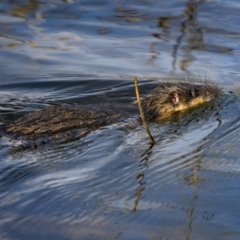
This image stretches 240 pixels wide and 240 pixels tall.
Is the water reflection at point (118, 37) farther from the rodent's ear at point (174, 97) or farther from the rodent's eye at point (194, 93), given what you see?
the rodent's ear at point (174, 97)

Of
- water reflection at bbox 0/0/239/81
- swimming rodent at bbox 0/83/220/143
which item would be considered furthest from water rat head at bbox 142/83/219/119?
water reflection at bbox 0/0/239/81

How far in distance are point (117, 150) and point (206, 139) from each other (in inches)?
29.9

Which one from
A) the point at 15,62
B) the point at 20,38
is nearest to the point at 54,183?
the point at 15,62

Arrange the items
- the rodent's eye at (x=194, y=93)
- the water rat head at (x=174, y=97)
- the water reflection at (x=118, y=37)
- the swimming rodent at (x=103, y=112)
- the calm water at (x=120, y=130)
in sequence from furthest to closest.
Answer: the water reflection at (x=118, y=37)
the rodent's eye at (x=194, y=93)
the water rat head at (x=174, y=97)
the swimming rodent at (x=103, y=112)
the calm water at (x=120, y=130)

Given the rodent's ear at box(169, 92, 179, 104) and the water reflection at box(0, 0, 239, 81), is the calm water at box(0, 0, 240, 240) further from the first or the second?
the rodent's ear at box(169, 92, 179, 104)

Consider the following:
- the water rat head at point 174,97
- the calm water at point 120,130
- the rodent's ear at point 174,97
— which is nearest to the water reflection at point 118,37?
the calm water at point 120,130

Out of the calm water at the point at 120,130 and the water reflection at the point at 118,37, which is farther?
the water reflection at the point at 118,37

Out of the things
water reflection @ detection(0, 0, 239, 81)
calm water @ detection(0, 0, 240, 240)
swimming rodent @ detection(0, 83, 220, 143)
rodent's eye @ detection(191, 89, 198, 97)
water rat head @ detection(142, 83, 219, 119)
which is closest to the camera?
calm water @ detection(0, 0, 240, 240)

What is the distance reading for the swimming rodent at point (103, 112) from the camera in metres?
6.12

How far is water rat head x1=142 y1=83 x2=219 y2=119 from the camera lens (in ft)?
23.5

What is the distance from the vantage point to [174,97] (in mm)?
7215

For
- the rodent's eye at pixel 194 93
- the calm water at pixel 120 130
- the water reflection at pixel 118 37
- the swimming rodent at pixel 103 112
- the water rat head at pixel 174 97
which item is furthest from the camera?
the water reflection at pixel 118 37

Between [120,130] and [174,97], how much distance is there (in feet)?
3.20

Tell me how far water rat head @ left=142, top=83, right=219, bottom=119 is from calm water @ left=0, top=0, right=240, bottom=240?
143 mm
